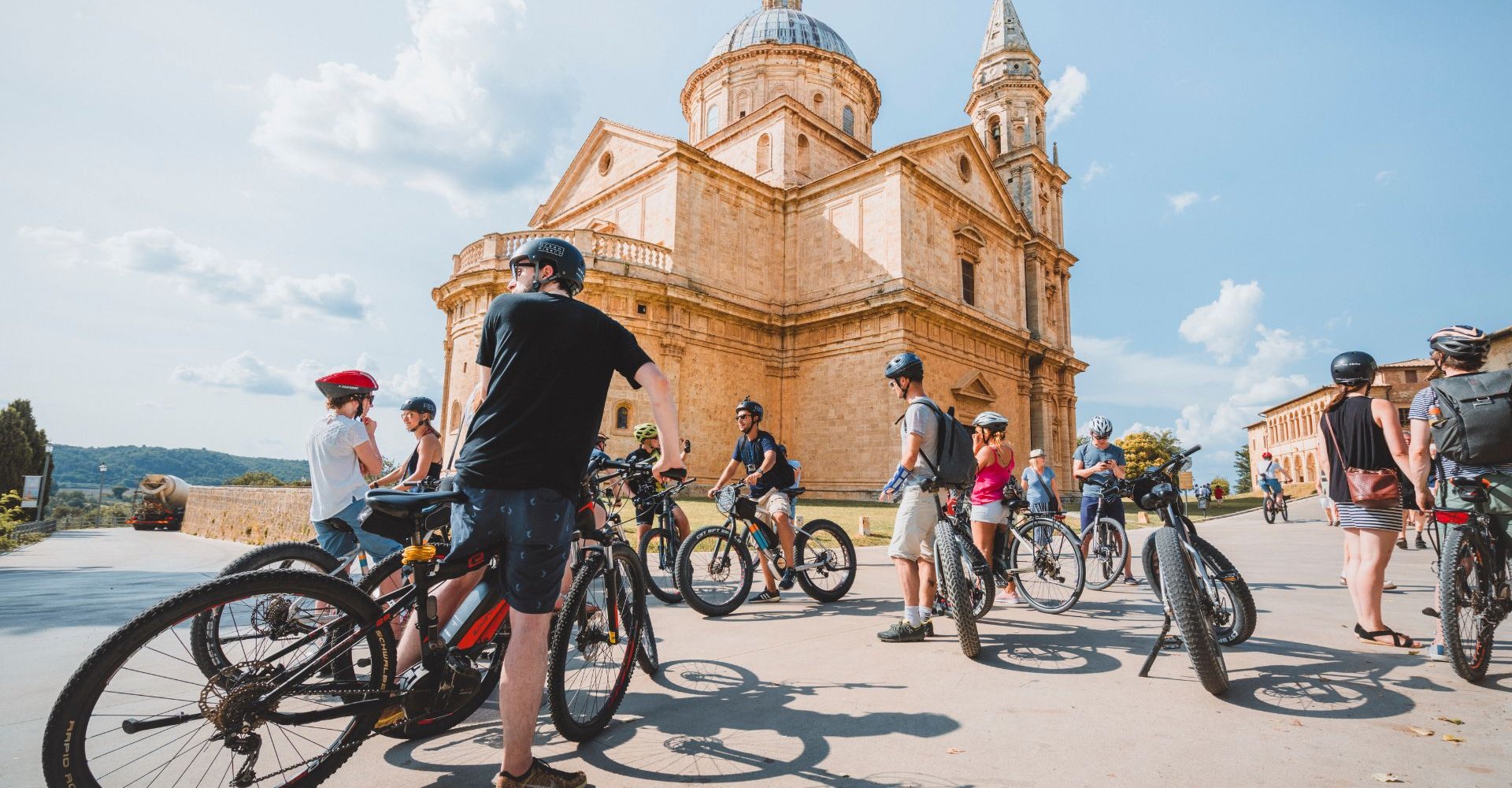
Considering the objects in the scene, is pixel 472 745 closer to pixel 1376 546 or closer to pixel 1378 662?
pixel 1378 662

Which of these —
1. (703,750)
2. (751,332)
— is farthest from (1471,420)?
(751,332)

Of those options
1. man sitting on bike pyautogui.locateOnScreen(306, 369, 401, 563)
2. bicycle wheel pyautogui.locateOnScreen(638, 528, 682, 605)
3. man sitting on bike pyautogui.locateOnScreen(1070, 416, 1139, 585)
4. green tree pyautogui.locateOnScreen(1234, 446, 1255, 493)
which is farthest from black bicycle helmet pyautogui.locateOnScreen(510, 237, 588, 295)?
green tree pyautogui.locateOnScreen(1234, 446, 1255, 493)

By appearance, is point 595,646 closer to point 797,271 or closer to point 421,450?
point 421,450

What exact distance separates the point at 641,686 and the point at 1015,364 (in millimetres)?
27775

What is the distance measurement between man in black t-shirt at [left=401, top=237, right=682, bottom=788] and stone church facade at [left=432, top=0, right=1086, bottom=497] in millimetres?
17593

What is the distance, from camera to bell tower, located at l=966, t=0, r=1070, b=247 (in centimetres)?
3269

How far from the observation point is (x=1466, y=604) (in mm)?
3510

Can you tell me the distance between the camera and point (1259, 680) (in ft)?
11.3

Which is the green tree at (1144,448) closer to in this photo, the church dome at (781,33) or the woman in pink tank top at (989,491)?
the church dome at (781,33)

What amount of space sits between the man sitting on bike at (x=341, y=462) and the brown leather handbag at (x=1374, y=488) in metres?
6.09

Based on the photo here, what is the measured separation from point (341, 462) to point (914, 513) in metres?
3.63

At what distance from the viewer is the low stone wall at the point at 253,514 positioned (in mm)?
13664

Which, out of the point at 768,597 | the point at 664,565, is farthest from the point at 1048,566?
the point at 664,565

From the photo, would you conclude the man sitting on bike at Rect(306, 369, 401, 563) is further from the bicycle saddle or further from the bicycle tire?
the bicycle tire
